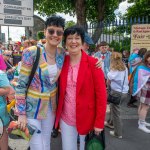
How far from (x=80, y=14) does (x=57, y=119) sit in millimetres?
11943

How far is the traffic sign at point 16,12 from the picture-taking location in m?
5.79

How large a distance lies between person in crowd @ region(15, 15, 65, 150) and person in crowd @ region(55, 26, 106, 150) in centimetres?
10

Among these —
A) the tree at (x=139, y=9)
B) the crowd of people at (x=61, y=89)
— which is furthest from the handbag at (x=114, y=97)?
the tree at (x=139, y=9)

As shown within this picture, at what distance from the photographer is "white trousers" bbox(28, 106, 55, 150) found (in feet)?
8.73

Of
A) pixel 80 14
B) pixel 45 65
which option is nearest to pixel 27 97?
pixel 45 65

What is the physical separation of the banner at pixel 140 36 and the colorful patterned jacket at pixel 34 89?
260 inches

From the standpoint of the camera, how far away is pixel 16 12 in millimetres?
5965

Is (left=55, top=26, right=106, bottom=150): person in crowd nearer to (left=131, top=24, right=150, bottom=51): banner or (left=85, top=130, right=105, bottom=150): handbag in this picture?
(left=85, top=130, right=105, bottom=150): handbag

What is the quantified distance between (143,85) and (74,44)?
301 centimetres

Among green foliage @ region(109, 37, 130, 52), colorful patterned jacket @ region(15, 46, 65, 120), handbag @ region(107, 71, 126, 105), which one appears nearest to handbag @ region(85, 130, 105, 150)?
colorful patterned jacket @ region(15, 46, 65, 120)

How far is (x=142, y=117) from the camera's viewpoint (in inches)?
213

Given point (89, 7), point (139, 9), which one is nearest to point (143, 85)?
point (139, 9)

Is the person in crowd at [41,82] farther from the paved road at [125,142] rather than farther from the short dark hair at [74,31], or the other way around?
the paved road at [125,142]

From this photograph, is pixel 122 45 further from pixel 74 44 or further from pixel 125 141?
pixel 74 44
